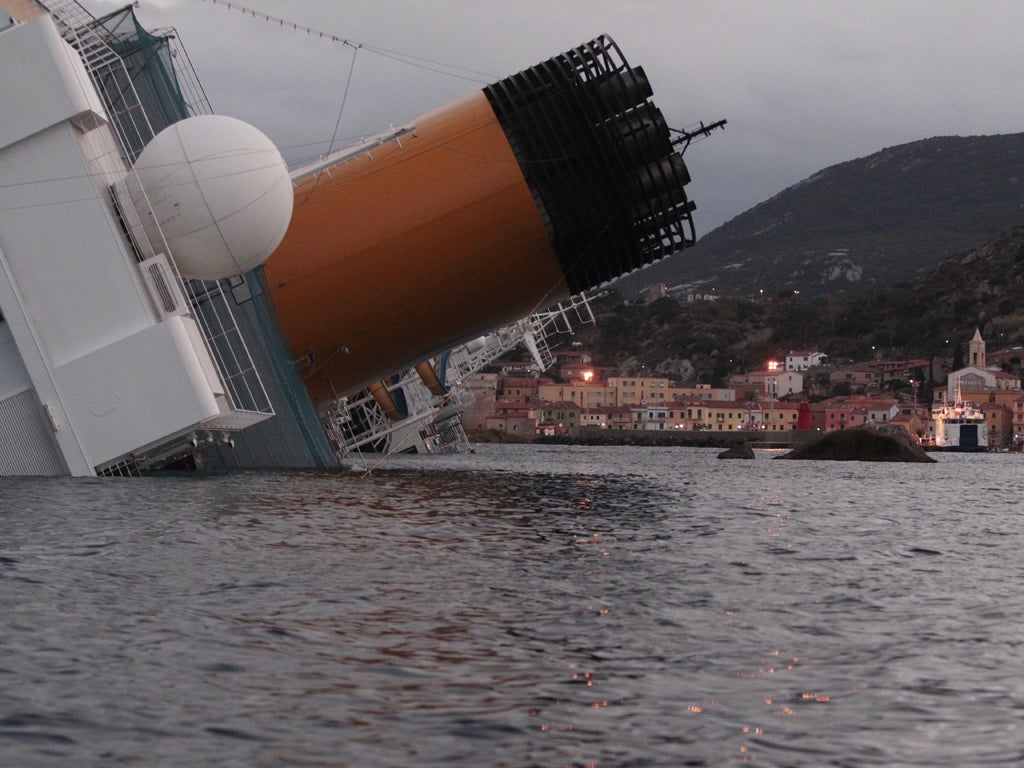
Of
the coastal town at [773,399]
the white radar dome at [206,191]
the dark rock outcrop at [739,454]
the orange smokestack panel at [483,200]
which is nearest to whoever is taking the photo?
the white radar dome at [206,191]

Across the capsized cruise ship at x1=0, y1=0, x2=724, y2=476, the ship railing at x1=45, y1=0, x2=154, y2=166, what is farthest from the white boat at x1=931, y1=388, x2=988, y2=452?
the ship railing at x1=45, y1=0, x2=154, y2=166

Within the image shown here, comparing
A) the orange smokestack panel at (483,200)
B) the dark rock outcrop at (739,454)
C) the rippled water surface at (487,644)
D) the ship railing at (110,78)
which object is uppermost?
the ship railing at (110,78)

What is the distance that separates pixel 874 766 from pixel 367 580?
6.14 metres

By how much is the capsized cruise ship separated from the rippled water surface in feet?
20.1

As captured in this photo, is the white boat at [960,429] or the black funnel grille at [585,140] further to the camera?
the white boat at [960,429]

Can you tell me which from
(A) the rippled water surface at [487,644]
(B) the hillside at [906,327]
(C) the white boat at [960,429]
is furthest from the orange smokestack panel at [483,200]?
(B) the hillside at [906,327]

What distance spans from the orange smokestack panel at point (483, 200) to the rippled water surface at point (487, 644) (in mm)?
12966

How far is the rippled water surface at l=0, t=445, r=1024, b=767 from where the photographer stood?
661 cm

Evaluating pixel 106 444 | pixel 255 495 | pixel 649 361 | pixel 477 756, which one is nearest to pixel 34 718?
pixel 477 756

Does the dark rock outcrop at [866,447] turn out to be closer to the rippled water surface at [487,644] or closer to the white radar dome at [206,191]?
the white radar dome at [206,191]

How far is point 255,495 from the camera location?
2156cm

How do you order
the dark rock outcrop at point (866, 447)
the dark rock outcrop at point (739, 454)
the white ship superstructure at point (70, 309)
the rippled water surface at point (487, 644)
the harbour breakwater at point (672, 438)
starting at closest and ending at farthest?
the rippled water surface at point (487, 644) < the white ship superstructure at point (70, 309) < the dark rock outcrop at point (866, 447) < the dark rock outcrop at point (739, 454) < the harbour breakwater at point (672, 438)

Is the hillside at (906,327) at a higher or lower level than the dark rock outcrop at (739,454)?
lower

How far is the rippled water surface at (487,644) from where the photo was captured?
6605mm
